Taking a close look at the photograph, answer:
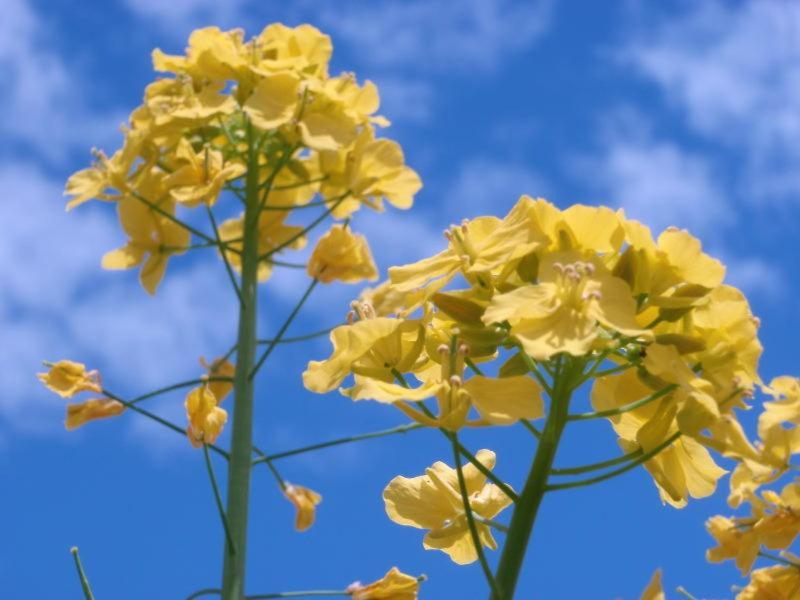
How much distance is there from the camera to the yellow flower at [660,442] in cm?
184

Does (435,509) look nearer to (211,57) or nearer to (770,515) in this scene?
(770,515)

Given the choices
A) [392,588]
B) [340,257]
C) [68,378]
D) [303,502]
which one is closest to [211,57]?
[340,257]

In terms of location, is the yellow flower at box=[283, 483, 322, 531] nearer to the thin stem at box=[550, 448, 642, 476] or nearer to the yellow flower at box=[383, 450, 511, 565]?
the yellow flower at box=[383, 450, 511, 565]

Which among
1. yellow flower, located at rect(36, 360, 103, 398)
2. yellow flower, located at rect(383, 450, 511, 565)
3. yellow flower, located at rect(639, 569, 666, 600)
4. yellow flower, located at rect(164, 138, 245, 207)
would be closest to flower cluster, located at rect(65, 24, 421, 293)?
yellow flower, located at rect(164, 138, 245, 207)

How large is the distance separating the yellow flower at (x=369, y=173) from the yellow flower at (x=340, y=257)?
0.17 metres

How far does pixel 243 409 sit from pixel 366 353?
197 centimetres

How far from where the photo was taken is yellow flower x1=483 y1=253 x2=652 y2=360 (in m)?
1.68

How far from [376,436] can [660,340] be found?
214 cm

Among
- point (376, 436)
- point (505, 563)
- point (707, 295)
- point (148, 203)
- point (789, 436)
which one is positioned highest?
point (148, 203)

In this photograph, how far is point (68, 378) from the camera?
159 inches

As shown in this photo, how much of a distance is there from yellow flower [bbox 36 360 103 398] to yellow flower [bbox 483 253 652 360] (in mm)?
2602

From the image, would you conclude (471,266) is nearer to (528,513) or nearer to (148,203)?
(528,513)

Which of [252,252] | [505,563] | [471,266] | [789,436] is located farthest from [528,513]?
[252,252]

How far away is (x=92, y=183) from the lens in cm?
448
